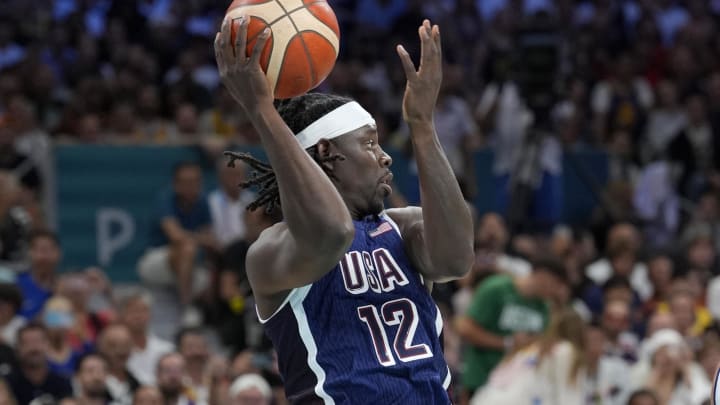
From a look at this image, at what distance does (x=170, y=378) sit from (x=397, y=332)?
14.6ft

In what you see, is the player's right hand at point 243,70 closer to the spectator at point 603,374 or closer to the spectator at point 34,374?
the spectator at point 34,374

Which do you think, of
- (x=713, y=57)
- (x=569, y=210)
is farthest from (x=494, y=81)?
(x=713, y=57)

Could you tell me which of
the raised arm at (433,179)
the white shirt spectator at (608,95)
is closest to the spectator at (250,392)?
the raised arm at (433,179)

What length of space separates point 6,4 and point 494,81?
5.20 meters

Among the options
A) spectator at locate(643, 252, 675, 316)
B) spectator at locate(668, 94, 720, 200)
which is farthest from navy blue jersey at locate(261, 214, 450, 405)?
spectator at locate(668, 94, 720, 200)

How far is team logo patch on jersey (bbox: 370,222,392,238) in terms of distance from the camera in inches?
164

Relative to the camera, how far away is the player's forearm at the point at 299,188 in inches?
143

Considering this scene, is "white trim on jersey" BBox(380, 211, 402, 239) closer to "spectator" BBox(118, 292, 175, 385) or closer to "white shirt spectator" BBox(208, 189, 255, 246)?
"spectator" BBox(118, 292, 175, 385)

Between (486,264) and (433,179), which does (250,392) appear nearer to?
(486,264)

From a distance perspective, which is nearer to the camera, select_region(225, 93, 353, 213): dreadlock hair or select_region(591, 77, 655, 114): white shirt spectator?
select_region(225, 93, 353, 213): dreadlock hair

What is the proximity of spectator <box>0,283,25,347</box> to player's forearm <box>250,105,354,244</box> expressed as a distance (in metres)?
5.45

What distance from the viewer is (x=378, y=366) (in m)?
3.92

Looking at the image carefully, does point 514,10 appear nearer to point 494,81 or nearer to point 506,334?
point 494,81

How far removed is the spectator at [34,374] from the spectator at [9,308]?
0.54 m
